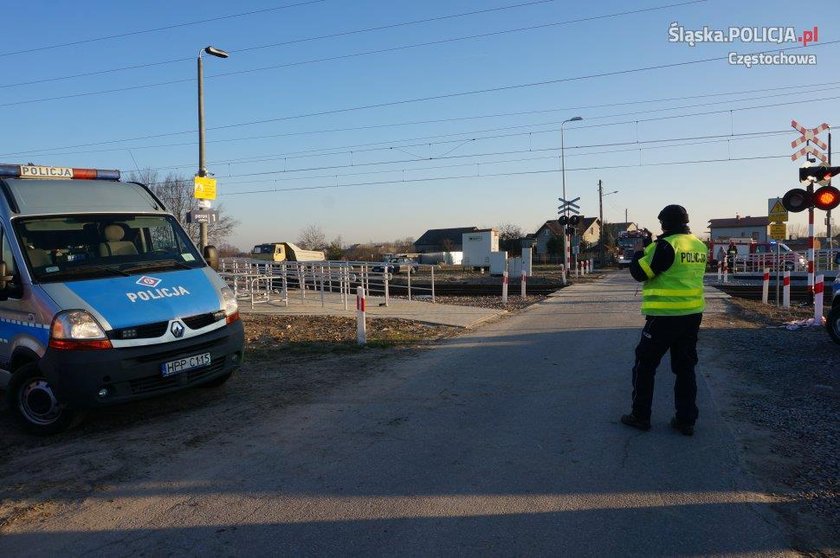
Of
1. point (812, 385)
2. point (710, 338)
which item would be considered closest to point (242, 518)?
point (812, 385)

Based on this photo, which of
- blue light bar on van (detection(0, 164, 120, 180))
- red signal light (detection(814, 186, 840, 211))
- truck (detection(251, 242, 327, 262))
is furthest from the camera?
truck (detection(251, 242, 327, 262))

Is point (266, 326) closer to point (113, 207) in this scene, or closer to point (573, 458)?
point (113, 207)

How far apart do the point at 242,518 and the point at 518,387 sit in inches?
154

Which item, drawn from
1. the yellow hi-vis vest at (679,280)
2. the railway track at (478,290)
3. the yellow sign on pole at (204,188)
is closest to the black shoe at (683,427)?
the yellow hi-vis vest at (679,280)

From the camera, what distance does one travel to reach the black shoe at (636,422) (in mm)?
5242

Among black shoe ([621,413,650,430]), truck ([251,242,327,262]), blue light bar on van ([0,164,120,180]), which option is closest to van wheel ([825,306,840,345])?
black shoe ([621,413,650,430])

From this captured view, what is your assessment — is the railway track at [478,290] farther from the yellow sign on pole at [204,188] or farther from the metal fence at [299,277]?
the yellow sign on pole at [204,188]

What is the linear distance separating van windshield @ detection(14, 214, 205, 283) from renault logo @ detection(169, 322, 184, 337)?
0.81 m

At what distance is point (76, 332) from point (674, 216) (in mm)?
5112

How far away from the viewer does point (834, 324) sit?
965 cm

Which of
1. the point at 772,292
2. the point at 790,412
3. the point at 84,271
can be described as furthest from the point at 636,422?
the point at 772,292

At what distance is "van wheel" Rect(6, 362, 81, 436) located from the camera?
18.1ft

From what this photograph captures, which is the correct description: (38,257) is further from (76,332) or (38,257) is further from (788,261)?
(788,261)

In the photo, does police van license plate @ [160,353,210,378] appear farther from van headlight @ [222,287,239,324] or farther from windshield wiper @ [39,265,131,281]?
windshield wiper @ [39,265,131,281]
